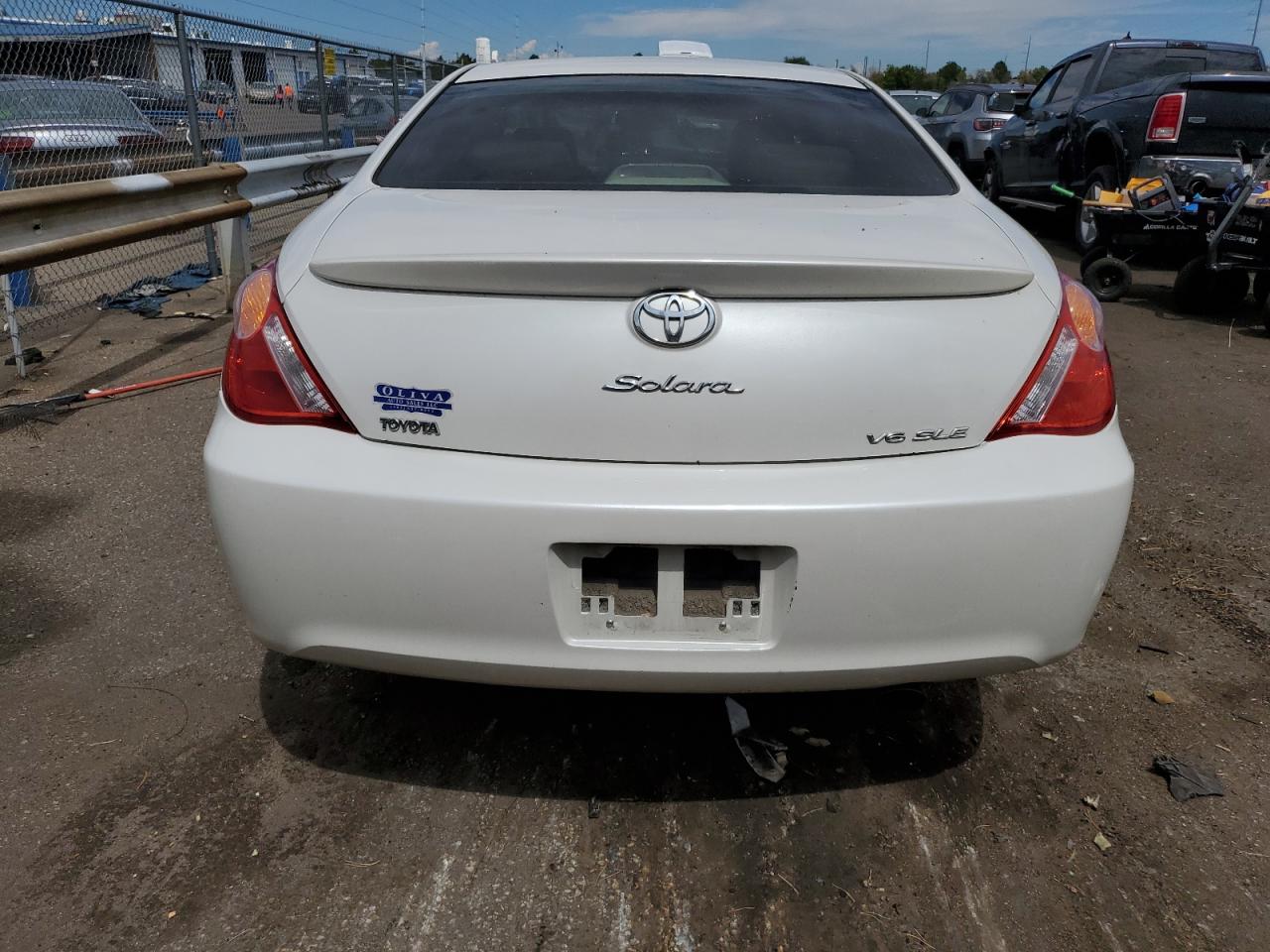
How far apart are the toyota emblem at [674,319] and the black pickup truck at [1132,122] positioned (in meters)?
6.70

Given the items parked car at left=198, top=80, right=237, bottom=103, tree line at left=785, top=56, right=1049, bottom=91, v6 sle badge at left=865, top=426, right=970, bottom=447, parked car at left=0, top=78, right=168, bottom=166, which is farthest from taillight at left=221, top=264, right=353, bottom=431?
tree line at left=785, top=56, right=1049, bottom=91

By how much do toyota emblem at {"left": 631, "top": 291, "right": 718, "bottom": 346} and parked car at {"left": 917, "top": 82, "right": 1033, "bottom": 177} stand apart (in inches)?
473

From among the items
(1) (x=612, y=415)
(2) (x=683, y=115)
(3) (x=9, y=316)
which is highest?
(2) (x=683, y=115)

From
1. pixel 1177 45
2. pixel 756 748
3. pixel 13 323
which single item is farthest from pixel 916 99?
pixel 756 748

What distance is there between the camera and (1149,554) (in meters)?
3.40

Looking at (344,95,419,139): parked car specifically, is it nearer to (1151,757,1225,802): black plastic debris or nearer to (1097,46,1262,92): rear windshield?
(1097,46,1262,92): rear windshield

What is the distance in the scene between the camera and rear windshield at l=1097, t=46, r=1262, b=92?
9242 mm

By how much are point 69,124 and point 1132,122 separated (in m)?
7.79

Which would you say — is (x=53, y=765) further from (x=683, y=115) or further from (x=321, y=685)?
(x=683, y=115)

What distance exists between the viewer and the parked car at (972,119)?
13.3 meters

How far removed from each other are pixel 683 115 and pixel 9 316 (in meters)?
3.87

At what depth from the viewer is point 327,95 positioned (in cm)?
992

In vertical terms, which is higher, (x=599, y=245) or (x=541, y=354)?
(x=599, y=245)

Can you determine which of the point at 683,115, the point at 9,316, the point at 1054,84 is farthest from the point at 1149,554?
the point at 1054,84
